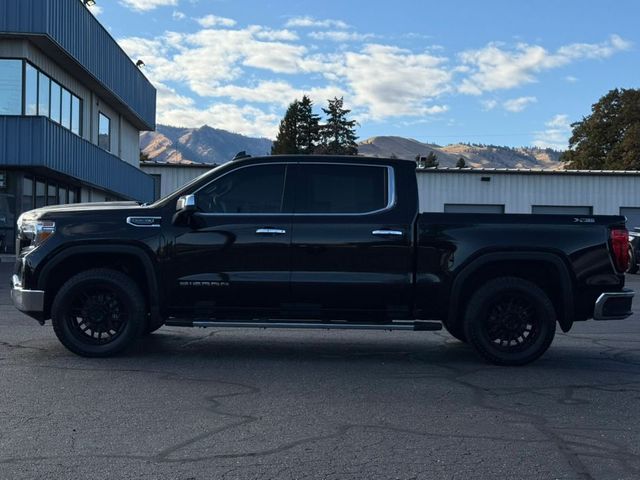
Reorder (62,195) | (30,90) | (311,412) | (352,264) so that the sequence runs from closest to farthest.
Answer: (311,412) → (352,264) → (30,90) → (62,195)

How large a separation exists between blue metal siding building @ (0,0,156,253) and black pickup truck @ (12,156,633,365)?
15.1 metres

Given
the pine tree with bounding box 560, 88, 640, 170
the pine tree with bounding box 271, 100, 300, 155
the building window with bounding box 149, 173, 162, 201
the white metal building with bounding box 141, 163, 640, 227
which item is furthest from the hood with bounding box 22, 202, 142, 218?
Result: the pine tree with bounding box 271, 100, 300, 155

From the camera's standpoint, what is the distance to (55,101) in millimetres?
23797

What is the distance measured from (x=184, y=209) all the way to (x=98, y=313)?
4.72 feet

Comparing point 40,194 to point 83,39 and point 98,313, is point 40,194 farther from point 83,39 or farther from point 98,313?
point 98,313

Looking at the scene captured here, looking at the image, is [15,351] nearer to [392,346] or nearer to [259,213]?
[259,213]

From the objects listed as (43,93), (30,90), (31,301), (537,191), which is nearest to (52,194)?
(43,93)

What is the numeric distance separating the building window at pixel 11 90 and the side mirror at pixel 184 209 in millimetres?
16137

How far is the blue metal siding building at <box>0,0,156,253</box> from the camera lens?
68.5 ft

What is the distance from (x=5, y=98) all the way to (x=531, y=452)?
20.5 meters

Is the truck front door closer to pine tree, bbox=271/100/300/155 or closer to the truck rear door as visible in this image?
the truck rear door

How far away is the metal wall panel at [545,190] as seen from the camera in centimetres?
3847

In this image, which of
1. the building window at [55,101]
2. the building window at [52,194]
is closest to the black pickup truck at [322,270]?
the building window at [55,101]

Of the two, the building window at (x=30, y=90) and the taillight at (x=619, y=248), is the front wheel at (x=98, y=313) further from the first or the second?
the building window at (x=30, y=90)
